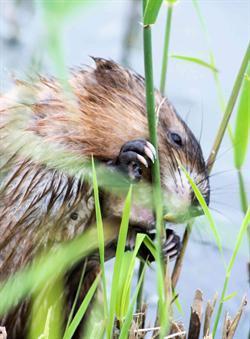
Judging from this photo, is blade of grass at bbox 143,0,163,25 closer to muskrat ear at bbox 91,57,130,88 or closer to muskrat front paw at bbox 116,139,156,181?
muskrat front paw at bbox 116,139,156,181

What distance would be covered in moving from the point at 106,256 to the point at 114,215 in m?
0.13

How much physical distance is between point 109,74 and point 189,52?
2.03 metres

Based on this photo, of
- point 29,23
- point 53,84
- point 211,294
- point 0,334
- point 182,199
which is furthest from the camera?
point 29,23

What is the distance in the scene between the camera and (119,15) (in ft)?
17.4

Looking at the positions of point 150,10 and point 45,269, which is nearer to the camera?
point 150,10

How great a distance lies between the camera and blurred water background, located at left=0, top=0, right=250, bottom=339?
12.6ft

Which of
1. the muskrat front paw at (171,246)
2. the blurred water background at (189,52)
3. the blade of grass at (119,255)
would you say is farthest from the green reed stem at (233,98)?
the blurred water background at (189,52)

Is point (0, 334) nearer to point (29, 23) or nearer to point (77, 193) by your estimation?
point (77, 193)

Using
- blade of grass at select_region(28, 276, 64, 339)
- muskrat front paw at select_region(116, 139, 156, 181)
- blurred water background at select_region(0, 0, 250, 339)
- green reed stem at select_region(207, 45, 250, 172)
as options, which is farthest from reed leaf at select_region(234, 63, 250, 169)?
blurred water background at select_region(0, 0, 250, 339)

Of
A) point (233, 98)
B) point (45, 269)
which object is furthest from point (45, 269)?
Answer: point (233, 98)

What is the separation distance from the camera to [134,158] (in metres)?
2.56

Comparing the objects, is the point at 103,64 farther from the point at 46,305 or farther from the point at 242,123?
the point at 46,305

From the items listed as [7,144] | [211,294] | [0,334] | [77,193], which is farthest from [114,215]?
[211,294]

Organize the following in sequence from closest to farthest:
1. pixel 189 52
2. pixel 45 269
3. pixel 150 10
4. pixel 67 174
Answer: pixel 150 10
pixel 45 269
pixel 67 174
pixel 189 52
